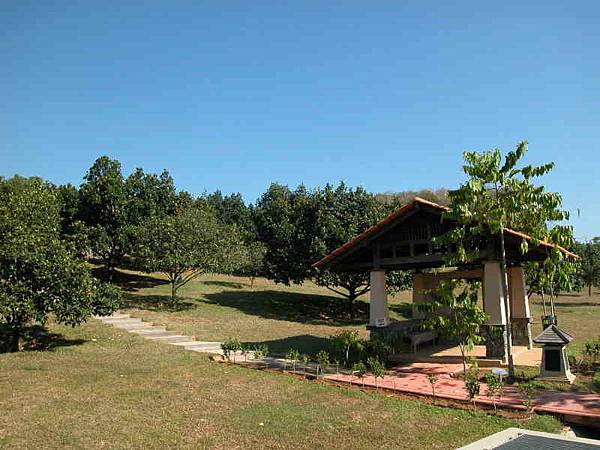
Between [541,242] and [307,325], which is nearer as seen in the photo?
[541,242]

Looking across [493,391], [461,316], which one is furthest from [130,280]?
[493,391]

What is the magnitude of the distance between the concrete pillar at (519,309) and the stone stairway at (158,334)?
11.9 metres

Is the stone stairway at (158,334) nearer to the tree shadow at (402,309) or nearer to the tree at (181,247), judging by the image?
the tree at (181,247)

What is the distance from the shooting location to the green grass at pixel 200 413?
8.34 meters

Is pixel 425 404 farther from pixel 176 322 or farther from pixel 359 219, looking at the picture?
pixel 359 219

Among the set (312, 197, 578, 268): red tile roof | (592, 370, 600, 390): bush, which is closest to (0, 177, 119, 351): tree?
(312, 197, 578, 268): red tile roof

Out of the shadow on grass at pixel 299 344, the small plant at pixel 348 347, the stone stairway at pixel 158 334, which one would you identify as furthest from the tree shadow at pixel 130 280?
the small plant at pixel 348 347

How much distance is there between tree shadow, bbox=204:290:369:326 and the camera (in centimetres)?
2935

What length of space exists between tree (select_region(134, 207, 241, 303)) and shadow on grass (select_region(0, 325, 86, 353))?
8486mm

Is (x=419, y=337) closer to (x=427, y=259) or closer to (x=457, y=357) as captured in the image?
(x=457, y=357)

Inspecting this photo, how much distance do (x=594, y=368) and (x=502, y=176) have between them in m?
6.76

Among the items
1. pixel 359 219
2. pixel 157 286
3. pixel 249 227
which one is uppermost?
pixel 249 227

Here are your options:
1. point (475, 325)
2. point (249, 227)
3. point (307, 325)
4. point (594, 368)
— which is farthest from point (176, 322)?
point (249, 227)

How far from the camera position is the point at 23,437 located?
8.22 meters
